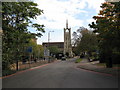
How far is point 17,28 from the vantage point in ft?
70.1

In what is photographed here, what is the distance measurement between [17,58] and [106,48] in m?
10.3

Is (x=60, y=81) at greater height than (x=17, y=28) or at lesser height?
lesser

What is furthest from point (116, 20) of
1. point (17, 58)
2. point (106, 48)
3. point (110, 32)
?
point (17, 58)

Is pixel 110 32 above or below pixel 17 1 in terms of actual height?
below

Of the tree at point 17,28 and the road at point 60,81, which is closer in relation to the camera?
the road at point 60,81

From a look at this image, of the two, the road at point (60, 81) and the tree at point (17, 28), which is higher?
the tree at point (17, 28)

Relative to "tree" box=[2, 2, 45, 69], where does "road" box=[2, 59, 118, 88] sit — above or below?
below

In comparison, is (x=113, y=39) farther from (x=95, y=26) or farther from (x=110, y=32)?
(x=95, y=26)

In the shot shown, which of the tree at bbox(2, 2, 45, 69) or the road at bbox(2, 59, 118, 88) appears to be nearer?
the road at bbox(2, 59, 118, 88)

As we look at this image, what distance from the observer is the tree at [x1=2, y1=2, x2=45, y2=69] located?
19.1 metres

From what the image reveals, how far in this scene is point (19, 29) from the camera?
2152cm

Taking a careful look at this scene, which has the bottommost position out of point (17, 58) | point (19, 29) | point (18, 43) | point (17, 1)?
point (17, 58)

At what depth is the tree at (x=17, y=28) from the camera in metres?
19.1

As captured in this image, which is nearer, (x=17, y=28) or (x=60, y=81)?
(x=60, y=81)
